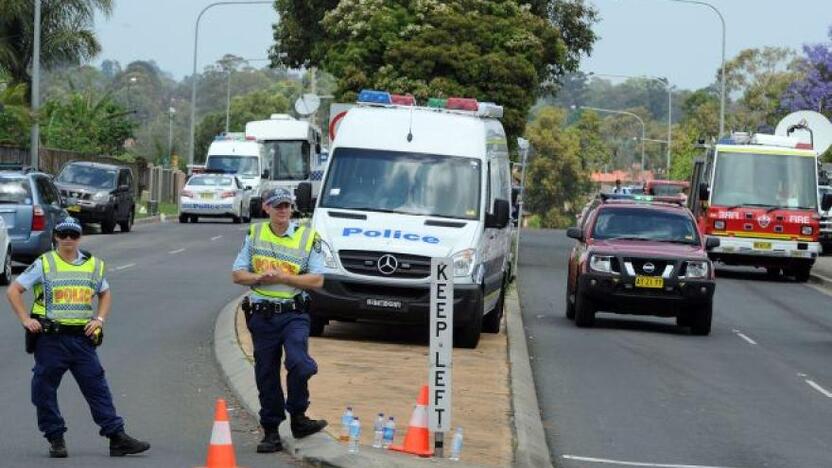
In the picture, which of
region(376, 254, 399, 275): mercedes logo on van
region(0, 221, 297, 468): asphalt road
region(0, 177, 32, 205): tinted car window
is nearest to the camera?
region(0, 221, 297, 468): asphalt road

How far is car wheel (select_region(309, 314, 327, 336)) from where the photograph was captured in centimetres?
1939

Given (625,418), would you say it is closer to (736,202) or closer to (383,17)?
(736,202)

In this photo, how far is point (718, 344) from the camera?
22.5 meters

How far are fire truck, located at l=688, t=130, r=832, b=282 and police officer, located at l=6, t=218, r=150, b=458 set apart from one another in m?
26.2

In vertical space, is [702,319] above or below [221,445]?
→ below

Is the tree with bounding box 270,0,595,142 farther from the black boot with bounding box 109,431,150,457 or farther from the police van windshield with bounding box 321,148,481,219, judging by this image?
the black boot with bounding box 109,431,150,457

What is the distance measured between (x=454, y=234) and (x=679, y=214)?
6250 mm

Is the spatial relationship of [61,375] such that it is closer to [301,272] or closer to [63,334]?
[63,334]

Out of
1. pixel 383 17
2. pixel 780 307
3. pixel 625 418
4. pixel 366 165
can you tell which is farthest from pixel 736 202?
pixel 625 418

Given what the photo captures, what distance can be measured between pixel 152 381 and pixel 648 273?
8976 millimetres

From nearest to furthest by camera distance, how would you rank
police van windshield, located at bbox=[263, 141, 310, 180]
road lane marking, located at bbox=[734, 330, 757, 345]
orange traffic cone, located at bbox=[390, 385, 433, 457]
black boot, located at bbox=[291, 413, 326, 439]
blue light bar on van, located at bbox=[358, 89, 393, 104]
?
1. orange traffic cone, located at bbox=[390, 385, 433, 457]
2. black boot, located at bbox=[291, 413, 326, 439]
3. blue light bar on van, located at bbox=[358, 89, 393, 104]
4. road lane marking, located at bbox=[734, 330, 757, 345]
5. police van windshield, located at bbox=[263, 141, 310, 180]

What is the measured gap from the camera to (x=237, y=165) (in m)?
59.7

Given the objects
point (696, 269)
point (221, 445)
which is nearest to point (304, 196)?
point (696, 269)

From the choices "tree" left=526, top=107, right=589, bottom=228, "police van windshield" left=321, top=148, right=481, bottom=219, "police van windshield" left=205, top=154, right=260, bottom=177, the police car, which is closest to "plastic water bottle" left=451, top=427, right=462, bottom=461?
"police van windshield" left=321, top=148, right=481, bottom=219
